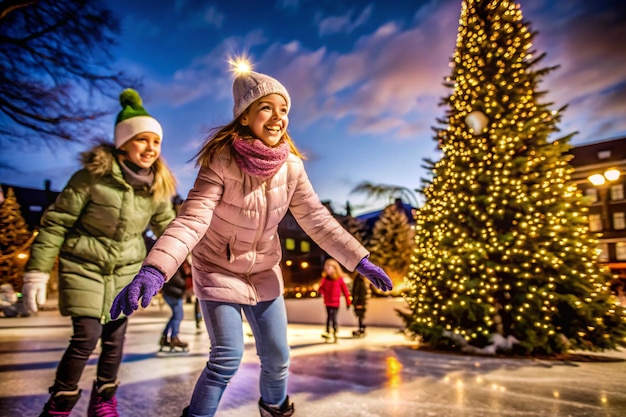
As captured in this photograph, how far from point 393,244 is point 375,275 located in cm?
2401

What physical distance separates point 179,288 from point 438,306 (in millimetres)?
4090

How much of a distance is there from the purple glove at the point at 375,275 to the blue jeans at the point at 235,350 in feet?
1.61

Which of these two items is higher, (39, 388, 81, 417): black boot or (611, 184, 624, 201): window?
(611, 184, 624, 201): window

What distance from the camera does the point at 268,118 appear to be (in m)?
2.34

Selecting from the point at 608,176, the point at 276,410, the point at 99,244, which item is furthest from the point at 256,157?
the point at 608,176

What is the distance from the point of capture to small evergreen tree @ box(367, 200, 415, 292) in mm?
25219

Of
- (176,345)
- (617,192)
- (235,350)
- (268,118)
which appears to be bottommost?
(176,345)


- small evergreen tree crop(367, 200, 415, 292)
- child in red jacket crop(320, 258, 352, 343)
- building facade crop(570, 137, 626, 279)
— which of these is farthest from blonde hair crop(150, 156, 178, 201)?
building facade crop(570, 137, 626, 279)

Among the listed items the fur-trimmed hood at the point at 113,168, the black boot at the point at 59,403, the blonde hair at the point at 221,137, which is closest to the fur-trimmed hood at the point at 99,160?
the fur-trimmed hood at the point at 113,168

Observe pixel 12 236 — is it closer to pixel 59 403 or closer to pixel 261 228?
pixel 59 403

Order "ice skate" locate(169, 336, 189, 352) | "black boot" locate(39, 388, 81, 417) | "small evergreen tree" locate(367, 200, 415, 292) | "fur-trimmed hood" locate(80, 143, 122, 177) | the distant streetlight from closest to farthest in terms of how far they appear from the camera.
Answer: "black boot" locate(39, 388, 81, 417) → "fur-trimmed hood" locate(80, 143, 122, 177) → "ice skate" locate(169, 336, 189, 352) → the distant streetlight → "small evergreen tree" locate(367, 200, 415, 292)

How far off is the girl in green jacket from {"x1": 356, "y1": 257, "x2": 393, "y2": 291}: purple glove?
5.46 ft

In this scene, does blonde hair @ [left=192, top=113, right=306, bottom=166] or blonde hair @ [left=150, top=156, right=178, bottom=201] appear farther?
blonde hair @ [left=150, top=156, right=178, bottom=201]

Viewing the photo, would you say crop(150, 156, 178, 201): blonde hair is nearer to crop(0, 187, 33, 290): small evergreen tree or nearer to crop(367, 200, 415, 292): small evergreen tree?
crop(367, 200, 415, 292): small evergreen tree
